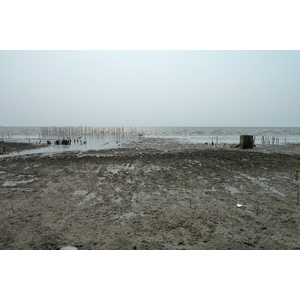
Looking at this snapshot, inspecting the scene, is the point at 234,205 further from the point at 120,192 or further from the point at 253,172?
the point at 253,172

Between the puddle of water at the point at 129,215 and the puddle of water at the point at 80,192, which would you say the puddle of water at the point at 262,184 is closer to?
the puddle of water at the point at 129,215

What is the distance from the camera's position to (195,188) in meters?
8.26

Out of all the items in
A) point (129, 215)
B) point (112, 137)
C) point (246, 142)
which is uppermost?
point (112, 137)

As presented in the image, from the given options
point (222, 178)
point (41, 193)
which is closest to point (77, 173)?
point (41, 193)

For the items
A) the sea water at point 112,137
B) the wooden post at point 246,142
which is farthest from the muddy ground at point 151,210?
the sea water at point 112,137

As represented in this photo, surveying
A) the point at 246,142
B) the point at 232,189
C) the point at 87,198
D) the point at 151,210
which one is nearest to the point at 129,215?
the point at 151,210

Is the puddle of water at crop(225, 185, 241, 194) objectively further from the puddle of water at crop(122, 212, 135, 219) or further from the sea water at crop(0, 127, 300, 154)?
the sea water at crop(0, 127, 300, 154)

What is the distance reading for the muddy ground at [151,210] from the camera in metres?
4.50

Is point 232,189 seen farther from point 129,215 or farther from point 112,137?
point 112,137

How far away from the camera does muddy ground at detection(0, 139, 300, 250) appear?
4.50m

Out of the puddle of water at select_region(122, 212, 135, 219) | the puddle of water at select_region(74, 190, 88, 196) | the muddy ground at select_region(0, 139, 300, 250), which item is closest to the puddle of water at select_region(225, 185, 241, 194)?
the muddy ground at select_region(0, 139, 300, 250)

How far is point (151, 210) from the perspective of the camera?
6.18 metres

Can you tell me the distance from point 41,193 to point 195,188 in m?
5.93

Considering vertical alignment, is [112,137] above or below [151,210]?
above
